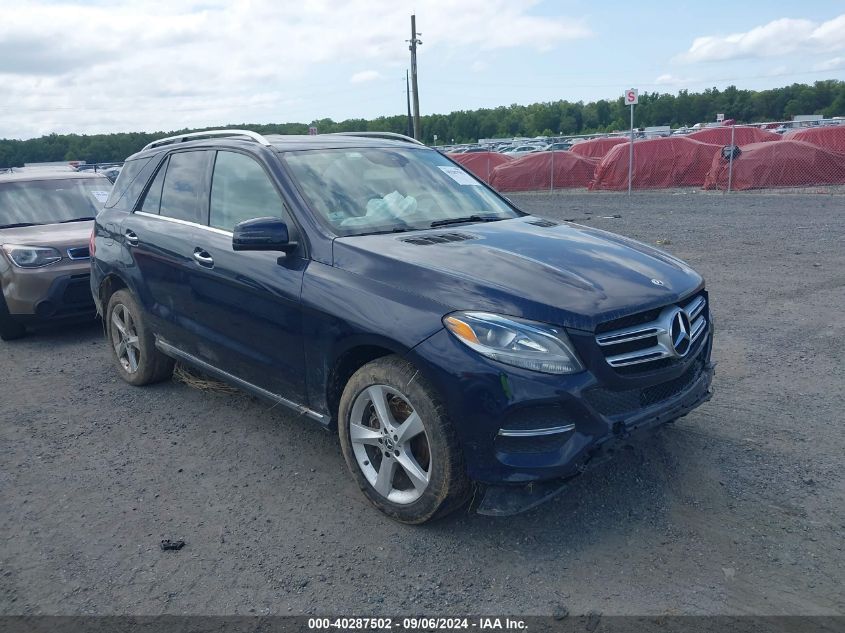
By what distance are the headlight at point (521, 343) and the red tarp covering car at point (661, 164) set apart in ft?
73.2

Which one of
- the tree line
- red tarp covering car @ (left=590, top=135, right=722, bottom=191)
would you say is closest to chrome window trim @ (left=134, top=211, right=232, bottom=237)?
red tarp covering car @ (left=590, top=135, right=722, bottom=191)

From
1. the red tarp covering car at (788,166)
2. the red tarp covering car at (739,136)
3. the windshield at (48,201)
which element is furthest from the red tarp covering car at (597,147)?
the windshield at (48,201)

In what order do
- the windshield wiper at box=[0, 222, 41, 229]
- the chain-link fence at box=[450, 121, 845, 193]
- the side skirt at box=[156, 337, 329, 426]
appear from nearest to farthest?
the side skirt at box=[156, 337, 329, 426], the windshield wiper at box=[0, 222, 41, 229], the chain-link fence at box=[450, 121, 845, 193]

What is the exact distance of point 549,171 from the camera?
86.2ft

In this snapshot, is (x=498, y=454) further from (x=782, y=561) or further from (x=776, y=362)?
(x=776, y=362)

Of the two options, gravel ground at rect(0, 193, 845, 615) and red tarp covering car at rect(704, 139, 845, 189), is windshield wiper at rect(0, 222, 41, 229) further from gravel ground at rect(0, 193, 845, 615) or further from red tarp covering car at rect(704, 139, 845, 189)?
red tarp covering car at rect(704, 139, 845, 189)

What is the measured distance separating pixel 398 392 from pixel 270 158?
183 centimetres

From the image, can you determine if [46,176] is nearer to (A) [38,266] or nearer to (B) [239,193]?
(A) [38,266]

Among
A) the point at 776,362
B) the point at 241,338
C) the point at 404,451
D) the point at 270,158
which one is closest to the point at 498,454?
the point at 404,451

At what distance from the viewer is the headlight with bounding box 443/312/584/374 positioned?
3.15 metres

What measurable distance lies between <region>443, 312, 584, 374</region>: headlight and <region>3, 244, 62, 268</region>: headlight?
5702 mm

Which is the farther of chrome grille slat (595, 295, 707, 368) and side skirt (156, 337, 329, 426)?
side skirt (156, 337, 329, 426)

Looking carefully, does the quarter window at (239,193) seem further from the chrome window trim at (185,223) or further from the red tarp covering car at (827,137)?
the red tarp covering car at (827,137)

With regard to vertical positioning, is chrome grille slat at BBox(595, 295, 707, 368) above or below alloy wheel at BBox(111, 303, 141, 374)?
above
